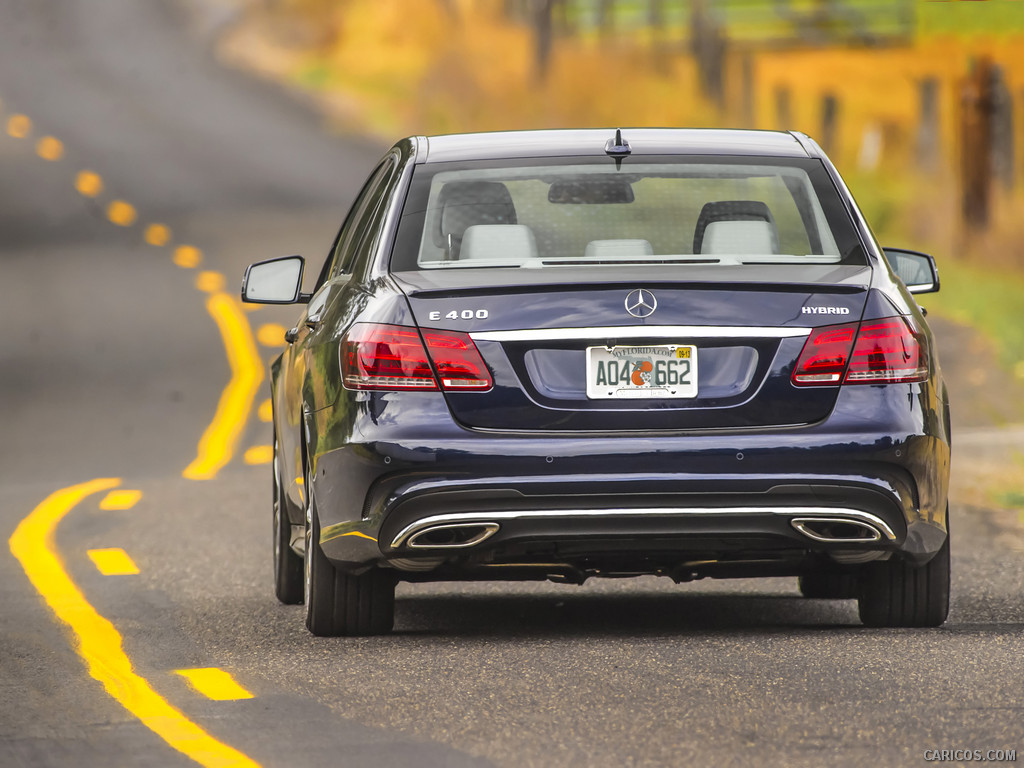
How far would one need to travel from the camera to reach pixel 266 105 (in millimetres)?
40812

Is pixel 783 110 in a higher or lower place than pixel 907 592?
higher

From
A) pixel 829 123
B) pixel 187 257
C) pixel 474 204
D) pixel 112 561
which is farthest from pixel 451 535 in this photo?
pixel 829 123

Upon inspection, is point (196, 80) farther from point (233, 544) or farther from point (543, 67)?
point (233, 544)

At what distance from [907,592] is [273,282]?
9.00ft

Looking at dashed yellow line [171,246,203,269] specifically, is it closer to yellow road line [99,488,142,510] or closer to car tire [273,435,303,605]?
yellow road line [99,488,142,510]

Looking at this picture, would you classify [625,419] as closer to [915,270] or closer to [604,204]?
[604,204]

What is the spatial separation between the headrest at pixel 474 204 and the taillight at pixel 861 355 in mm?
1395

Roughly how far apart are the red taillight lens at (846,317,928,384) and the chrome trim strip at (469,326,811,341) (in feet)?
0.95

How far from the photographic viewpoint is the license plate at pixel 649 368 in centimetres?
696

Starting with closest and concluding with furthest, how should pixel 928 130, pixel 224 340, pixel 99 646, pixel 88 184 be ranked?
pixel 99 646 → pixel 224 340 → pixel 88 184 → pixel 928 130

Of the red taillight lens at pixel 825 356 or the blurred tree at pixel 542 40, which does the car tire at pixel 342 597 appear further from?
the blurred tree at pixel 542 40

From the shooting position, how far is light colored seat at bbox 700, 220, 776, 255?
770cm

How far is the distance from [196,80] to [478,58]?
223 inches

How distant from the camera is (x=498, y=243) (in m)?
7.57
